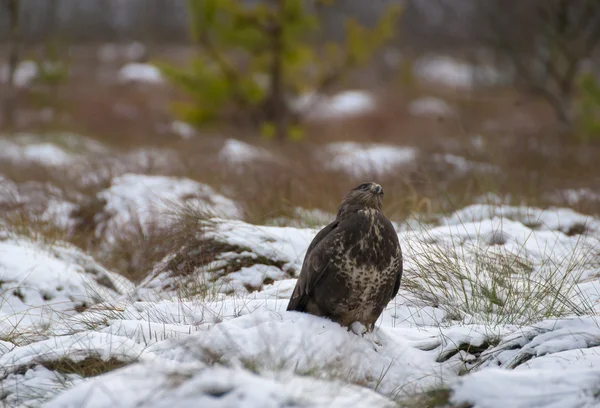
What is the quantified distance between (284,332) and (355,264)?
1.50ft

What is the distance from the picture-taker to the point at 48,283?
15.8 ft

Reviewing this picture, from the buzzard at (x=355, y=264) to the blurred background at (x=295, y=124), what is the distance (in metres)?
2.15

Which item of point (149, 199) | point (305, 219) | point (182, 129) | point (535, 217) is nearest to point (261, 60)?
point (182, 129)

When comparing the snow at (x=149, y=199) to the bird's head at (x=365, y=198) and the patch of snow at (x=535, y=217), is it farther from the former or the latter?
the bird's head at (x=365, y=198)

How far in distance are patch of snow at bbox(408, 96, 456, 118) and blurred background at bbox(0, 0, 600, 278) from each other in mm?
114

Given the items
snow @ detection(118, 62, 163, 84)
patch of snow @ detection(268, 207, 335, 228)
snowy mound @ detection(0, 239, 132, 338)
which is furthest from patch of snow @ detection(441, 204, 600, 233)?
snow @ detection(118, 62, 163, 84)

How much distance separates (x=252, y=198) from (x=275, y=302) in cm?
287

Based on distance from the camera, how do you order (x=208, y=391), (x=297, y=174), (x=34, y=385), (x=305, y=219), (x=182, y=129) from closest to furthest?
(x=208, y=391)
(x=34, y=385)
(x=305, y=219)
(x=297, y=174)
(x=182, y=129)

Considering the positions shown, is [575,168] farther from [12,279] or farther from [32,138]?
[32,138]

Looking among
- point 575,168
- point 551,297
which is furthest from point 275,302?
point 575,168

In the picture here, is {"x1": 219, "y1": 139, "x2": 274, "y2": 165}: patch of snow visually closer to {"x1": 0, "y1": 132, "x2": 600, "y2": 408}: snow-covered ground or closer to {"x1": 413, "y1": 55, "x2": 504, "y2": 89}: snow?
{"x1": 0, "y1": 132, "x2": 600, "y2": 408}: snow-covered ground

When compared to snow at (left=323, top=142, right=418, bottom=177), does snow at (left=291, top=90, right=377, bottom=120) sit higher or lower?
lower

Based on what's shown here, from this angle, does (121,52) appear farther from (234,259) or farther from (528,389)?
(528,389)

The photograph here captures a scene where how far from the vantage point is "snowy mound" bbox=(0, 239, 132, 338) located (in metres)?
4.57
